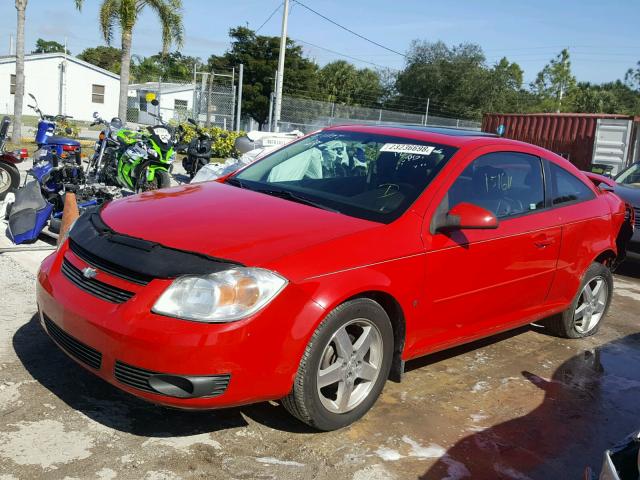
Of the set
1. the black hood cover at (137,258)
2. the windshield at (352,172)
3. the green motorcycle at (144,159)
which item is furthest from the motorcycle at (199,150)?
the black hood cover at (137,258)

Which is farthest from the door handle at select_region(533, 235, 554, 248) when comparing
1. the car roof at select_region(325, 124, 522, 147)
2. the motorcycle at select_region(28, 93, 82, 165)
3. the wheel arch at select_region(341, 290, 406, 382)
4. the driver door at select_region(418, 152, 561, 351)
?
the motorcycle at select_region(28, 93, 82, 165)

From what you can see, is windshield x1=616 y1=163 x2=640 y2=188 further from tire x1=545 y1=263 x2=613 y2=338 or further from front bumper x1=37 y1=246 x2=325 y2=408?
front bumper x1=37 y1=246 x2=325 y2=408

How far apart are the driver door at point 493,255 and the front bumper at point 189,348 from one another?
105cm

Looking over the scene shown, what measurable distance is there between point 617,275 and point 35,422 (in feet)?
24.7

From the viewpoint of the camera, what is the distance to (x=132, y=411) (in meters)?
3.45

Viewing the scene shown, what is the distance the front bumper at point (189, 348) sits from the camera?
2.83 meters

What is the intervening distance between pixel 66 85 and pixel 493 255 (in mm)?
43044

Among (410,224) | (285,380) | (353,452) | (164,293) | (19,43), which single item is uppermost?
(19,43)

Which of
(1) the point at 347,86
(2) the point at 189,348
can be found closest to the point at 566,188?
(2) the point at 189,348

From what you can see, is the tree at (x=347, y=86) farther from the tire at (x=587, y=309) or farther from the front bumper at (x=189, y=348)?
the front bumper at (x=189, y=348)

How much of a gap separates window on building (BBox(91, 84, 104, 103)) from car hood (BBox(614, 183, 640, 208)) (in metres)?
40.4

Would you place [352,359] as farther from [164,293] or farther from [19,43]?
[19,43]

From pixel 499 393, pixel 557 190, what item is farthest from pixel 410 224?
pixel 557 190

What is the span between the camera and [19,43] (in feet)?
57.8
